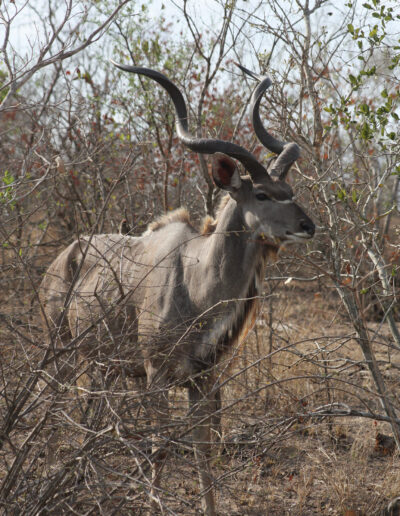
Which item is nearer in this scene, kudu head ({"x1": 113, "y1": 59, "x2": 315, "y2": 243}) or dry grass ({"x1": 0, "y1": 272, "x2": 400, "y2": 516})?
dry grass ({"x1": 0, "y1": 272, "x2": 400, "y2": 516})

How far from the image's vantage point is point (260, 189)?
394 cm

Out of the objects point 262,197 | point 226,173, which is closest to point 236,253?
point 262,197

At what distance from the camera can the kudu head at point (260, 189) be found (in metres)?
3.79

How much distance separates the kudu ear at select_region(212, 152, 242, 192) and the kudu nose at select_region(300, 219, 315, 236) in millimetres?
508

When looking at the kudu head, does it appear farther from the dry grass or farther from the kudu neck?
the dry grass

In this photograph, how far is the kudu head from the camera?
149 inches

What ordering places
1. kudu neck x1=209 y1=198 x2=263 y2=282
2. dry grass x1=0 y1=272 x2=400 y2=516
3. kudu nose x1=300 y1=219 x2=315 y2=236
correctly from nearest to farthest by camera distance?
dry grass x1=0 y1=272 x2=400 y2=516
kudu nose x1=300 y1=219 x2=315 y2=236
kudu neck x1=209 y1=198 x2=263 y2=282

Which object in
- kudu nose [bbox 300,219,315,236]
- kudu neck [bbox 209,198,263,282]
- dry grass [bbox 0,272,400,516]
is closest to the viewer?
dry grass [bbox 0,272,400,516]

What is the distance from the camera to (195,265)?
4059 mm

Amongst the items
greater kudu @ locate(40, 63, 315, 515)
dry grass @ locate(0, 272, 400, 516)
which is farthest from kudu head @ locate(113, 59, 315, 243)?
dry grass @ locate(0, 272, 400, 516)

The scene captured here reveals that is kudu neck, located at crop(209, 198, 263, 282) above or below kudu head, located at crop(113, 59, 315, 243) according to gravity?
below

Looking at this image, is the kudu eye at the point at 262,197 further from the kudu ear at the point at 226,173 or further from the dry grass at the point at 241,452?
the dry grass at the point at 241,452

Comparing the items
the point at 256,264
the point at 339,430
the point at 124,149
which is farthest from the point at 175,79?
the point at 339,430

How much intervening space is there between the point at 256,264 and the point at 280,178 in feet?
2.02
